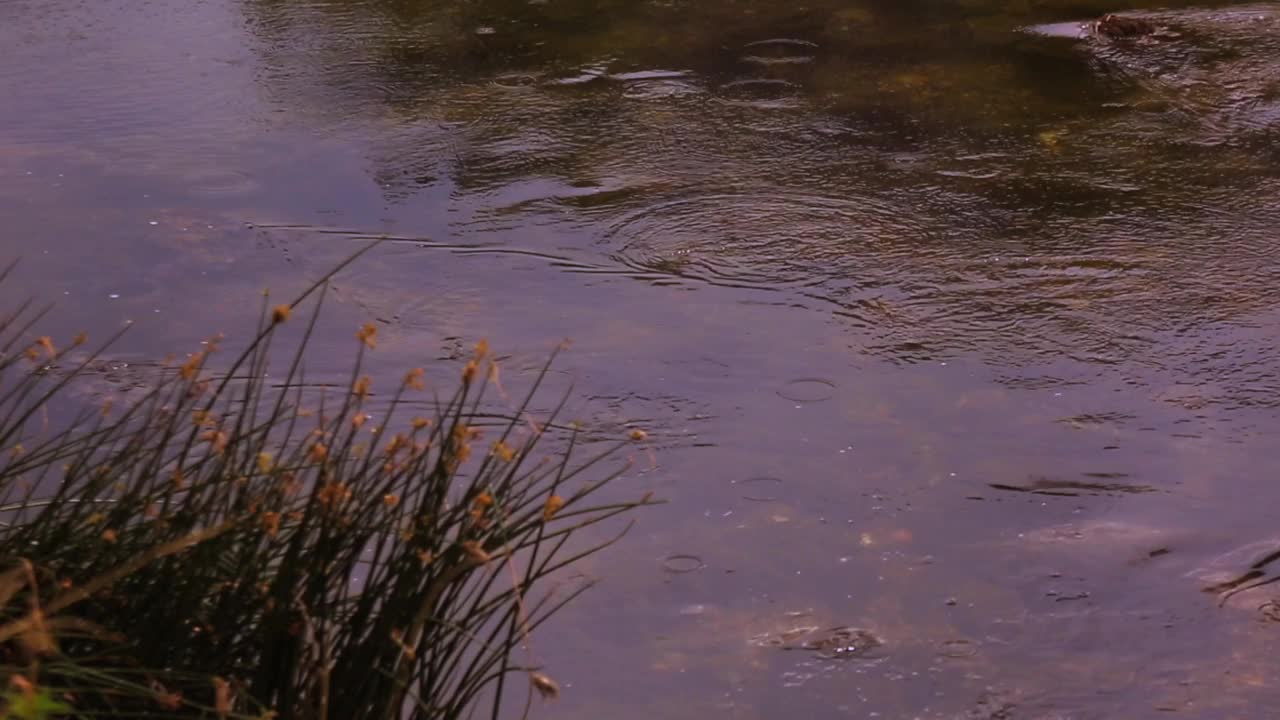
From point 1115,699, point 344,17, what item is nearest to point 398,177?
point 344,17

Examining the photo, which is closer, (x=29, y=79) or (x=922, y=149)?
(x=922, y=149)

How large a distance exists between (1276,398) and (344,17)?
5.49m

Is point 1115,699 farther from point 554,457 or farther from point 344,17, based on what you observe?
point 344,17

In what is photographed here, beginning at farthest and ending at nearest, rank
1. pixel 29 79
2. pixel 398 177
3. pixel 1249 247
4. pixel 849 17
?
pixel 849 17 → pixel 29 79 → pixel 398 177 → pixel 1249 247

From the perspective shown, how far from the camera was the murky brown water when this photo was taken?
357 cm

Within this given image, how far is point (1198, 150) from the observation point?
20.2 feet

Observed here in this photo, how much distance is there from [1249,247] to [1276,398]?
1047 mm

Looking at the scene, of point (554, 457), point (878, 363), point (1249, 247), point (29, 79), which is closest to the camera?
point (554, 457)

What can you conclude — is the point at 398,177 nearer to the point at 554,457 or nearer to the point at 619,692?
the point at 554,457

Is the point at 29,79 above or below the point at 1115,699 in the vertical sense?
above

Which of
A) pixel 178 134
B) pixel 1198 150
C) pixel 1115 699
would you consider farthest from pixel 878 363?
pixel 178 134

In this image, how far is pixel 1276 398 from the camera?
444cm

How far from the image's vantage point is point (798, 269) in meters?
5.25

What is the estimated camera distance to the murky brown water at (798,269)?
→ 357 centimetres
